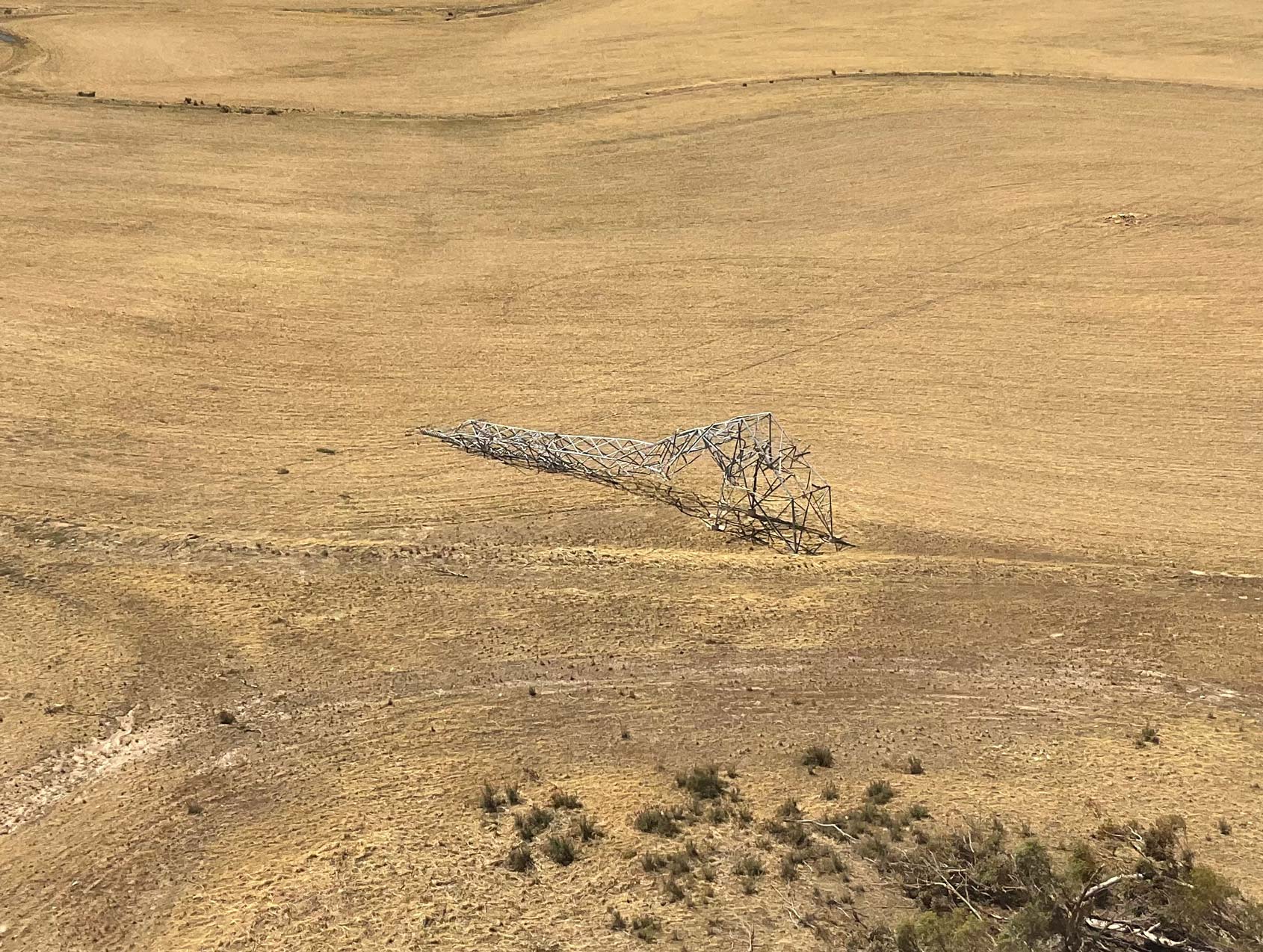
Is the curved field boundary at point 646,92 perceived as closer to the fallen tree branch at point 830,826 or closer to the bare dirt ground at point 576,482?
the bare dirt ground at point 576,482

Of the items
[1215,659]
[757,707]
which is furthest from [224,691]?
[1215,659]

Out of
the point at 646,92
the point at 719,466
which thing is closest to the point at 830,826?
the point at 719,466

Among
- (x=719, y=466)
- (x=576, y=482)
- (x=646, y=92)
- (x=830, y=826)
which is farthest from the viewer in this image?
(x=646, y=92)

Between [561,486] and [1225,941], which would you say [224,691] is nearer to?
[561,486]

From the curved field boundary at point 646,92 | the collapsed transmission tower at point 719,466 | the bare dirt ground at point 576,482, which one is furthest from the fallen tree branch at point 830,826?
the curved field boundary at point 646,92

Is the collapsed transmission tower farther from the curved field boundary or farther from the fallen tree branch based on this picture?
the curved field boundary

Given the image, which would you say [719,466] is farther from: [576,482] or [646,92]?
[646,92]

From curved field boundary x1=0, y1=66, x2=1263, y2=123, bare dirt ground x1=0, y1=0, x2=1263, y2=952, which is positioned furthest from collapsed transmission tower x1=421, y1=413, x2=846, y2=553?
curved field boundary x1=0, y1=66, x2=1263, y2=123
